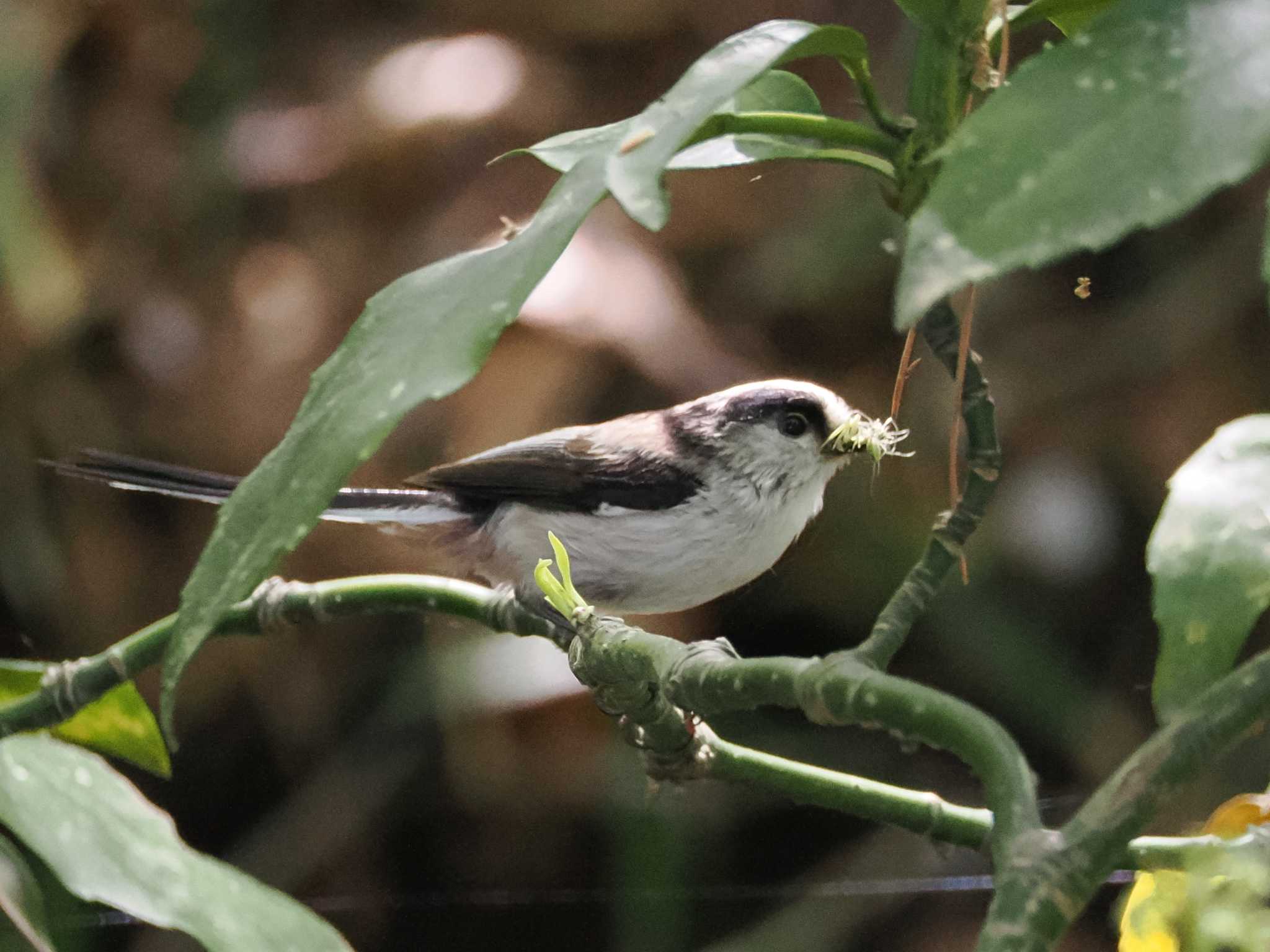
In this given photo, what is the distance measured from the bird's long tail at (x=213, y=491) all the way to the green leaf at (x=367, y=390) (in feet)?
1.90

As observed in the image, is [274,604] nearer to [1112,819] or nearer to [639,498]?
[639,498]

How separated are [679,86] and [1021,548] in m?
2.01

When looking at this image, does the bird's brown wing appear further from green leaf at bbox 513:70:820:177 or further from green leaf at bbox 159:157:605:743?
green leaf at bbox 159:157:605:743

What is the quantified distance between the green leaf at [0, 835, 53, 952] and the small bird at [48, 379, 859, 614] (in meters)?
0.50

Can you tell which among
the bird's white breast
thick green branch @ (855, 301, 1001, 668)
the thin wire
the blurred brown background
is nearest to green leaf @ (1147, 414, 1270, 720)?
thick green branch @ (855, 301, 1001, 668)

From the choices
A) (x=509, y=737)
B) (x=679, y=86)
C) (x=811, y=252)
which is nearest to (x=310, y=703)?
(x=509, y=737)

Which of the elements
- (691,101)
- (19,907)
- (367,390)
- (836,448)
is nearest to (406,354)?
(367,390)

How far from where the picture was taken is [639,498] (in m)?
1.43

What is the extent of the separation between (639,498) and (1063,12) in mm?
831

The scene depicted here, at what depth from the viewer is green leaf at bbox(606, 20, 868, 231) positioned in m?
0.45

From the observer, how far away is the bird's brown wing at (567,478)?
143cm

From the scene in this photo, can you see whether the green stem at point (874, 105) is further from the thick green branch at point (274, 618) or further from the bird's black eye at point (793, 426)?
the bird's black eye at point (793, 426)

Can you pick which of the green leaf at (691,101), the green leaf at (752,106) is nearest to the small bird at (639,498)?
the green leaf at (752,106)

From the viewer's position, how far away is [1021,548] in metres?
2.40
